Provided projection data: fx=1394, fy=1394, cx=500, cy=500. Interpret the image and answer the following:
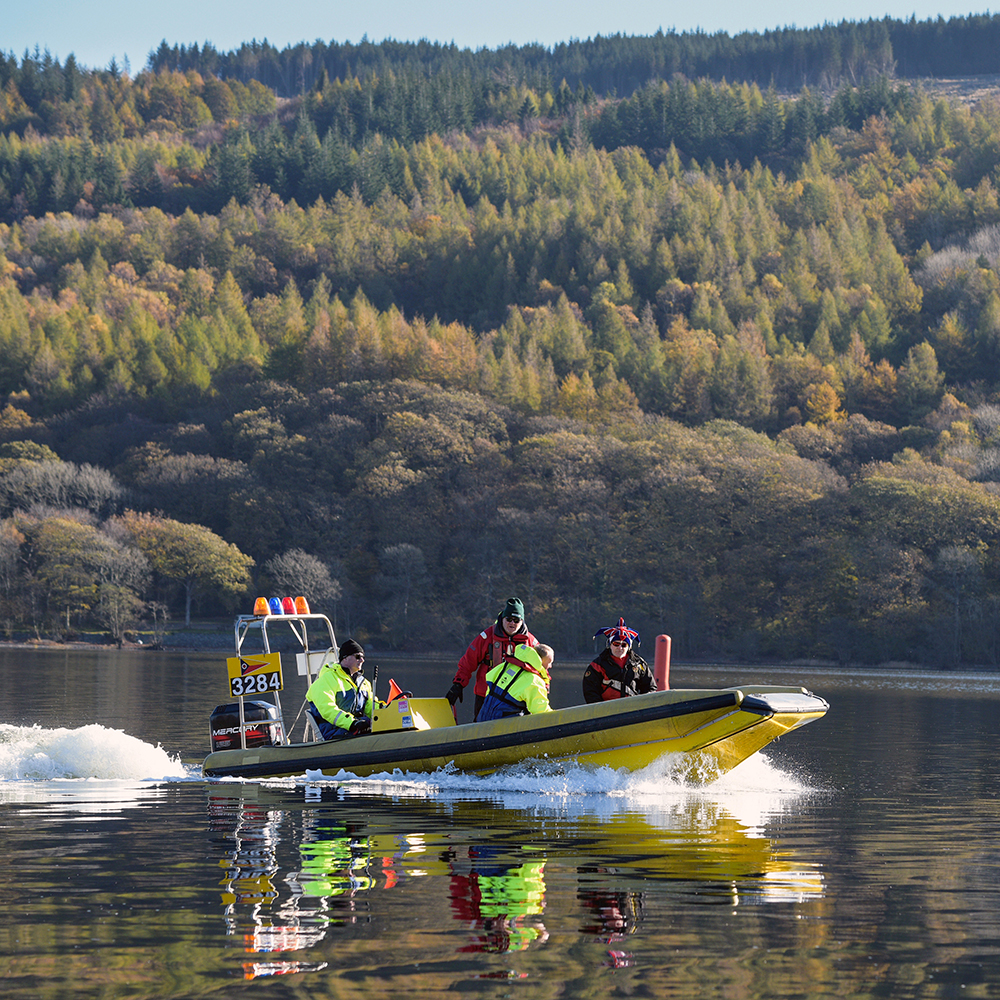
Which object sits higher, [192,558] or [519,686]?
[192,558]

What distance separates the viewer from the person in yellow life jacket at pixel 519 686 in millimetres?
14922

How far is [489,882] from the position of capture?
30.9 feet

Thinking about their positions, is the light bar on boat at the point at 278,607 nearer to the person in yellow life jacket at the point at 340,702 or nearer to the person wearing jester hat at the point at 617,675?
the person in yellow life jacket at the point at 340,702

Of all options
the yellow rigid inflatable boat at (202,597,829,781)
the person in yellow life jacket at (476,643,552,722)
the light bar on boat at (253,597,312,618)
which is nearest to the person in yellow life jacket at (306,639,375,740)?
the yellow rigid inflatable boat at (202,597,829,781)

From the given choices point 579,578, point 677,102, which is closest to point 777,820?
point 579,578

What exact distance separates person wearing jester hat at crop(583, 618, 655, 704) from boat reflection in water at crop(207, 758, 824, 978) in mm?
901

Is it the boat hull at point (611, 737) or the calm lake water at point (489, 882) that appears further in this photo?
the boat hull at point (611, 737)

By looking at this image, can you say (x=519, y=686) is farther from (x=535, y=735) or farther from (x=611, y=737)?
(x=611, y=737)

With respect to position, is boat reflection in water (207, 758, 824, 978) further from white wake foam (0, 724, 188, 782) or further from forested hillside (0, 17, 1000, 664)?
forested hillside (0, 17, 1000, 664)

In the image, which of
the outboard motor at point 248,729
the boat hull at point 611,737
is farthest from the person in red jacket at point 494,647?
the outboard motor at point 248,729

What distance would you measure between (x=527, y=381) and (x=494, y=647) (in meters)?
101

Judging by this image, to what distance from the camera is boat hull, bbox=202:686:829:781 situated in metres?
13.8

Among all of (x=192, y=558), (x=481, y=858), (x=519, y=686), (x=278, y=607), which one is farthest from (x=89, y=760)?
(x=192, y=558)

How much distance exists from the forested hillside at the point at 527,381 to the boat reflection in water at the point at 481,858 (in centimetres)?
5859
